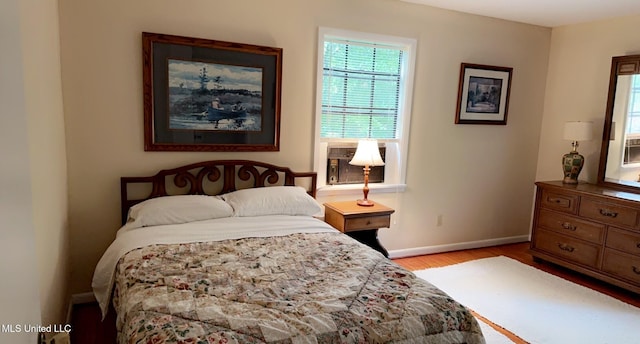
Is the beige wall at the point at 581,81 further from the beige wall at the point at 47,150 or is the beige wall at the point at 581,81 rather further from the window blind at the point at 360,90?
the beige wall at the point at 47,150

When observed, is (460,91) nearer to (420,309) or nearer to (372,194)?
(372,194)

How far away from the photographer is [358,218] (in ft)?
10.6

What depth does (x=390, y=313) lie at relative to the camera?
1.62 m

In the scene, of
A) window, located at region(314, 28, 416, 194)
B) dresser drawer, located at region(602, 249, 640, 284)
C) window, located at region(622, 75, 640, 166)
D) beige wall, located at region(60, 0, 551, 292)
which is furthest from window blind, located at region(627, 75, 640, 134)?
window, located at region(314, 28, 416, 194)

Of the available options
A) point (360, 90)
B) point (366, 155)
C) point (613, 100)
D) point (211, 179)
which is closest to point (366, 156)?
point (366, 155)

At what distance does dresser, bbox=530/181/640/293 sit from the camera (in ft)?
10.7

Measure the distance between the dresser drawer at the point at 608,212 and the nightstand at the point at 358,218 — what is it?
5.94 feet

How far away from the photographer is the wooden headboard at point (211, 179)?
288 centimetres

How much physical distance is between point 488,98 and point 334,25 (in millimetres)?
1905

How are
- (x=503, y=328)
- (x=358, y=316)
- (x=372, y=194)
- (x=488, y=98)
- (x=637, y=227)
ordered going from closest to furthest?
(x=358, y=316)
(x=503, y=328)
(x=637, y=227)
(x=372, y=194)
(x=488, y=98)

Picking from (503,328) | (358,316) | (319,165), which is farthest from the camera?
(319,165)

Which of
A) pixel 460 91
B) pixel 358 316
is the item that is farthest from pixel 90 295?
pixel 460 91

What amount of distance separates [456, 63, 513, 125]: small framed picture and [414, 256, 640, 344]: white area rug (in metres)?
1.52

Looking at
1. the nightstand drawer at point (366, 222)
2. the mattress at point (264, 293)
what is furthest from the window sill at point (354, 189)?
the mattress at point (264, 293)
